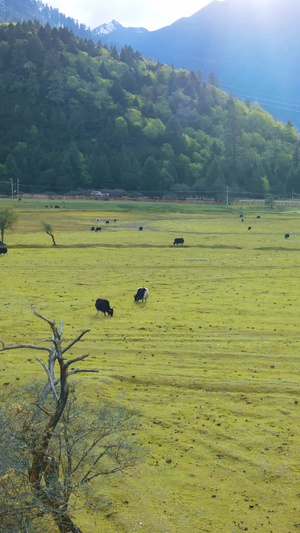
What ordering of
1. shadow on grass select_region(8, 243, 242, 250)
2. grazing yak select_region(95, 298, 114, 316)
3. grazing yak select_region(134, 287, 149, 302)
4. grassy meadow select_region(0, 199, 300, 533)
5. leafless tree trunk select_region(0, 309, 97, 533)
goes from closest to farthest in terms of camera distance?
leafless tree trunk select_region(0, 309, 97, 533) → grassy meadow select_region(0, 199, 300, 533) → grazing yak select_region(95, 298, 114, 316) → grazing yak select_region(134, 287, 149, 302) → shadow on grass select_region(8, 243, 242, 250)

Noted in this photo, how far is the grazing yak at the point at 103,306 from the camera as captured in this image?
28438 mm

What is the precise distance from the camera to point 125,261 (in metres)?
49.1

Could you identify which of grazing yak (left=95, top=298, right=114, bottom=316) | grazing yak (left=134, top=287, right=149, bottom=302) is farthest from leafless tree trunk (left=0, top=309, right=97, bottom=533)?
grazing yak (left=134, top=287, right=149, bottom=302)

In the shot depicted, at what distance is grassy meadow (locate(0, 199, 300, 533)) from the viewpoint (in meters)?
12.8

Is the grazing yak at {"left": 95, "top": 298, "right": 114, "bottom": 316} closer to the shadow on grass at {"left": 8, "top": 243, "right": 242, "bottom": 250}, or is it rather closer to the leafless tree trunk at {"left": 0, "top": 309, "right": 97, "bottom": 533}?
the leafless tree trunk at {"left": 0, "top": 309, "right": 97, "bottom": 533}

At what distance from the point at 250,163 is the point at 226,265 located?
5438 inches

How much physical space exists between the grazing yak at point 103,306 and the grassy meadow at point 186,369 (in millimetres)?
426

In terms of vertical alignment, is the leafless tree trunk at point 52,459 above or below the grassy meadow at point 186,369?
above

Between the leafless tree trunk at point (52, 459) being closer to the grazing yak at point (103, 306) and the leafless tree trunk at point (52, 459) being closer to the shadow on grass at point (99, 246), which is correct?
the grazing yak at point (103, 306)

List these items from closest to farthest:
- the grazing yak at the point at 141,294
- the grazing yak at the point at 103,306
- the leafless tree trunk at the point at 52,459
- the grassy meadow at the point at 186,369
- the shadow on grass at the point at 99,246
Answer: the leafless tree trunk at the point at 52,459, the grassy meadow at the point at 186,369, the grazing yak at the point at 103,306, the grazing yak at the point at 141,294, the shadow on grass at the point at 99,246

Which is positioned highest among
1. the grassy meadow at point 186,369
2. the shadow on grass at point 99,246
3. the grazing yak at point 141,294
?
the shadow on grass at point 99,246

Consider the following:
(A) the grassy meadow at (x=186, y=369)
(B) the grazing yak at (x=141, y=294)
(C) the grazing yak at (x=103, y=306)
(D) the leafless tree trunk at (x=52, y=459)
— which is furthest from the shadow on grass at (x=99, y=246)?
(D) the leafless tree trunk at (x=52, y=459)

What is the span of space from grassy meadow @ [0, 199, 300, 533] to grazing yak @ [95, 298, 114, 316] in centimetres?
43

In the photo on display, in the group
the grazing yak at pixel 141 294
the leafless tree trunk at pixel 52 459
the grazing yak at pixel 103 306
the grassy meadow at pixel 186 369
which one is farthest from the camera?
the grazing yak at pixel 141 294
